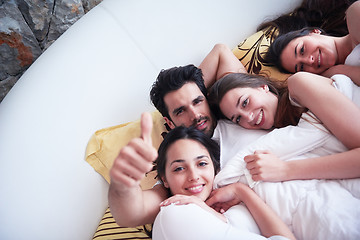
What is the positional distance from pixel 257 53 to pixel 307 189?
0.78m

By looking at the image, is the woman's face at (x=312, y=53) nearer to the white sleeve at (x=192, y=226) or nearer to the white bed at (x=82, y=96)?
the white bed at (x=82, y=96)

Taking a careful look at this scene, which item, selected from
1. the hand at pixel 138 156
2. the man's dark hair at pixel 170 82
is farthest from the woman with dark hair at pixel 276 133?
the hand at pixel 138 156

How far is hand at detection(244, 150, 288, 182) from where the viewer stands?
0.88m

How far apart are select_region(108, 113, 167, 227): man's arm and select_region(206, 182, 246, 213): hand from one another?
160 mm

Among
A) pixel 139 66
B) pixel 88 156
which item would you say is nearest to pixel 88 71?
pixel 139 66

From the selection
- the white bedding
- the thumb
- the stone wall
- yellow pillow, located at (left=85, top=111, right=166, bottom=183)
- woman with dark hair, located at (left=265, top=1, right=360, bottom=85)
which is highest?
the stone wall

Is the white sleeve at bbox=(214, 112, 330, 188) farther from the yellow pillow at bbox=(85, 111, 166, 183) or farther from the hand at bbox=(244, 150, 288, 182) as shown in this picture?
the yellow pillow at bbox=(85, 111, 166, 183)

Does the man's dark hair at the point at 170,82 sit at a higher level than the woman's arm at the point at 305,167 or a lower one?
higher

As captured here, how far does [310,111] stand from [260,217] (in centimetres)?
39

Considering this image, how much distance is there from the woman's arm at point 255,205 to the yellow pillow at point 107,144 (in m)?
0.39

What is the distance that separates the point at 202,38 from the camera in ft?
4.90

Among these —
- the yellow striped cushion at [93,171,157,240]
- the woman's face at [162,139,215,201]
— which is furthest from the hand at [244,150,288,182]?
the yellow striped cushion at [93,171,157,240]

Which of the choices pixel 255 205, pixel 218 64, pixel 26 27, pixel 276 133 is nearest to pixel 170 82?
pixel 218 64

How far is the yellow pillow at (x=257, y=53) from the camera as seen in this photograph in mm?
1372
